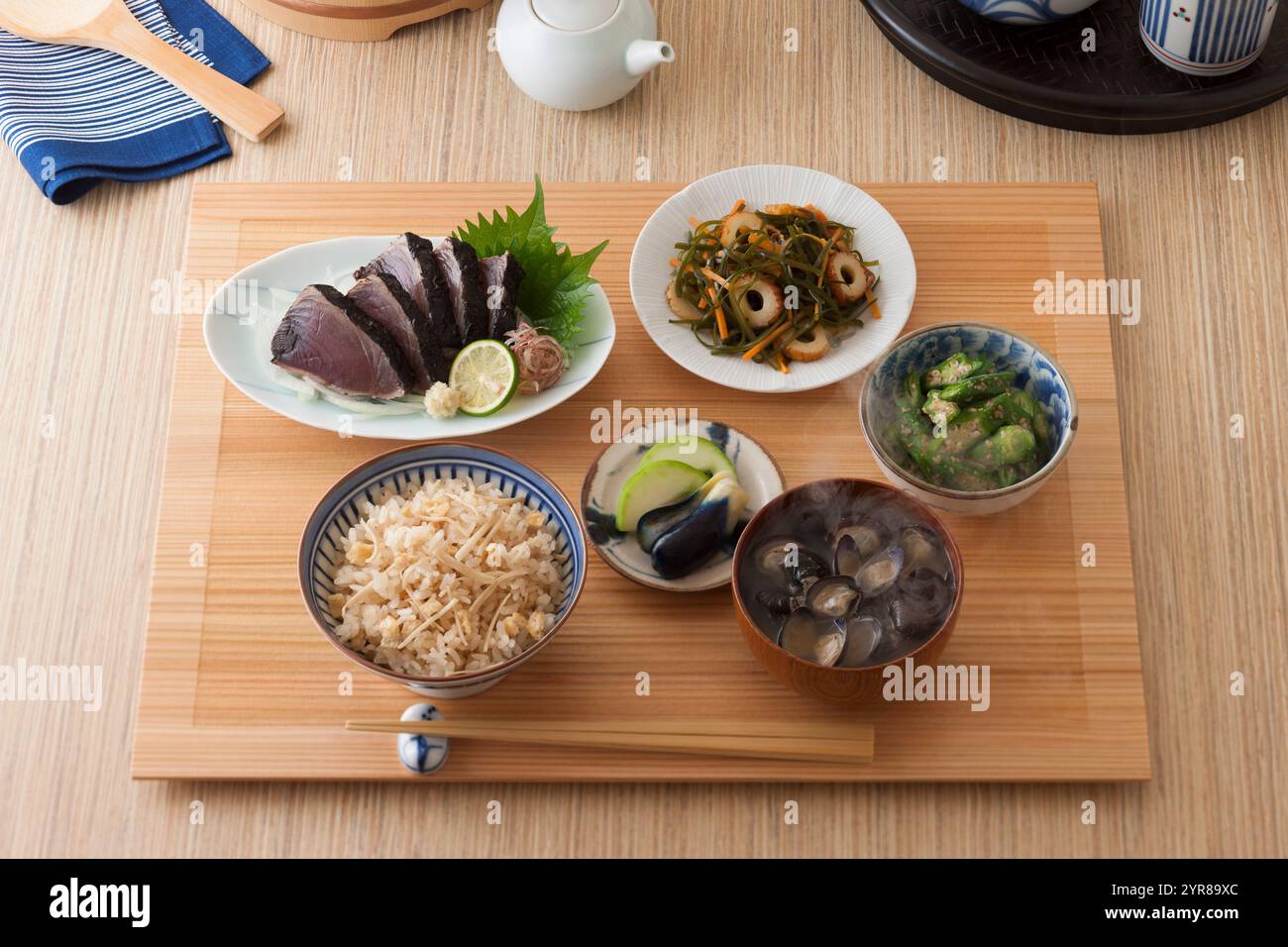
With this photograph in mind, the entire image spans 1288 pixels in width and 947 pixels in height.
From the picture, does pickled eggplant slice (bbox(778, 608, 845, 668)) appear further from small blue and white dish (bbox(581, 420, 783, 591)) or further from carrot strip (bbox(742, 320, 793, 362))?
carrot strip (bbox(742, 320, 793, 362))

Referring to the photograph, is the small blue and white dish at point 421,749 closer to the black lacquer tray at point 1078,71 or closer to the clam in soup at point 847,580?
the clam in soup at point 847,580

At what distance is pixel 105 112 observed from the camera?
2.61 m

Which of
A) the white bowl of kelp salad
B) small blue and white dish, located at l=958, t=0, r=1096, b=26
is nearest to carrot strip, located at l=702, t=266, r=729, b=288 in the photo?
the white bowl of kelp salad

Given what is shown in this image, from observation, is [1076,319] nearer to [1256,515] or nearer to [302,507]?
[1256,515]

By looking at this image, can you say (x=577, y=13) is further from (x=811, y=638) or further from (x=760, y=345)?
(x=811, y=638)

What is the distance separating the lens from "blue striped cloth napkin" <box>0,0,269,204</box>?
2539 mm

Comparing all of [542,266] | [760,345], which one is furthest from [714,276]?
[542,266]

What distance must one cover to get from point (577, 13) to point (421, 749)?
4.54 ft

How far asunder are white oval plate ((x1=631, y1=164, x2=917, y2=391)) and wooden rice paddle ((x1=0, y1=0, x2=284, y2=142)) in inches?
36.0

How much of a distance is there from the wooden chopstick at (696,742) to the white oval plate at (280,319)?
1.65 ft

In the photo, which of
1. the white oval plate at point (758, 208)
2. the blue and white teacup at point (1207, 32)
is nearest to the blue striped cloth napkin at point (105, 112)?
the white oval plate at point (758, 208)

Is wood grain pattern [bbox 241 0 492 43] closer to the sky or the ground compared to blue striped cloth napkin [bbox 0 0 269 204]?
closer to the sky

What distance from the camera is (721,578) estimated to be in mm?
1947

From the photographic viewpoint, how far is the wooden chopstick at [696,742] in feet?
6.08
